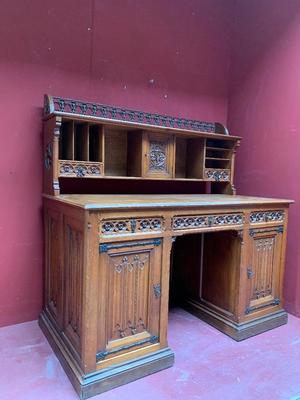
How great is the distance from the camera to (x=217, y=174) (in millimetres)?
2703

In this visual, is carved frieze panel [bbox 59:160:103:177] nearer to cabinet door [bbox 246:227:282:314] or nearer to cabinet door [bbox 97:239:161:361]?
cabinet door [bbox 97:239:161:361]

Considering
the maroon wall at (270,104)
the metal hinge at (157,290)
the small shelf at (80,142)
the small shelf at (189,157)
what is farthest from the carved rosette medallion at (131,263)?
the maroon wall at (270,104)

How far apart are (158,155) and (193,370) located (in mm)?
1452

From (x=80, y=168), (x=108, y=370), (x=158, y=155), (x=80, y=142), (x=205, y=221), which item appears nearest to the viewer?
(x=108, y=370)

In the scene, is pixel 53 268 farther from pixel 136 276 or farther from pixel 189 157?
pixel 189 157

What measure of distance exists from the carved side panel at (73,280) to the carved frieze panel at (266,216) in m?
1.19

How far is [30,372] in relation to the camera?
1775 mm

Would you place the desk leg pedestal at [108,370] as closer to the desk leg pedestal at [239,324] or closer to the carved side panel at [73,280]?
the carved side panel at [73,280]

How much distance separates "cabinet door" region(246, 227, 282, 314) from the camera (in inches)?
89.3

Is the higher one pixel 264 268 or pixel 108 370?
pixel 264 268

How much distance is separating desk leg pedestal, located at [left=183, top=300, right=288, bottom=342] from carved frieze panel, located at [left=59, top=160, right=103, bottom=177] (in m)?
1.31

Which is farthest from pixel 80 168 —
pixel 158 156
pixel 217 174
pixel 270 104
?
pixel 270 104

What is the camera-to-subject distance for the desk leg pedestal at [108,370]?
1620 millimetres

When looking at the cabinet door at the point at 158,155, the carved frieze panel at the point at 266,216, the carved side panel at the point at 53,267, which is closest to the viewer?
the carved side panel at the point at 53,267
